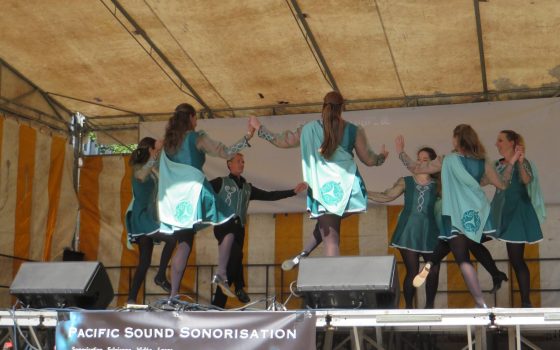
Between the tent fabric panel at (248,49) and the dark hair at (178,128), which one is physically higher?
the tent fabric panel at (248,49)

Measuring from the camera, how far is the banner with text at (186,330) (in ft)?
14.3

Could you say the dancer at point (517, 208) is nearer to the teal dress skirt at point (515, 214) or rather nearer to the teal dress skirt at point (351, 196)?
the teal dress skirt at point (515, 214)

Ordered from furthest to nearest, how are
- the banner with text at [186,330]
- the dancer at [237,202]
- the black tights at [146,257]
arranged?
the dancer at [237,202] < the black tights at [146,257] < the banner with text at [186,330]

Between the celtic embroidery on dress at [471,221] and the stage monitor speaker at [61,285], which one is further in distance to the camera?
the celtic embroidery on dress at [471,221]

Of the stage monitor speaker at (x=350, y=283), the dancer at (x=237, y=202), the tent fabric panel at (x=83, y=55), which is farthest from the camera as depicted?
A: the tent fabric panel at (x=83, y=55)

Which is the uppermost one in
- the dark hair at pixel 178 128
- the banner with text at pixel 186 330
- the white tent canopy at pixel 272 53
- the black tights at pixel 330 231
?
the white tent canopy at pixel 272 53

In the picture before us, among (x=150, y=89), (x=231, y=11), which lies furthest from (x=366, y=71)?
(x=150, y=89)

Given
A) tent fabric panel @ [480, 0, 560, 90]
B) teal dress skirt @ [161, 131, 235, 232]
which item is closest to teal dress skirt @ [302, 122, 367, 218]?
teal dress skirt @ [161, 131, 235, 232]

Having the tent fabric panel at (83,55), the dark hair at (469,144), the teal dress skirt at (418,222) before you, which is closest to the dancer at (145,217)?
the tent fabric panel at (83,55)

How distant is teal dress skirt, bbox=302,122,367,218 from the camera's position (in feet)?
17.2

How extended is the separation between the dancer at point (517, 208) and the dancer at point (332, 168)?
39.9 inches

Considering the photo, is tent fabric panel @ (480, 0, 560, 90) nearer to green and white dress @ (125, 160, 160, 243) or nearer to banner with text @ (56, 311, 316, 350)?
green and white dress @ (125, 160, 160, 243)

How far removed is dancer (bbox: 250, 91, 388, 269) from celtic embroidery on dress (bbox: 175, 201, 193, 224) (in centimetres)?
69

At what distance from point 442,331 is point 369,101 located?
248cm
